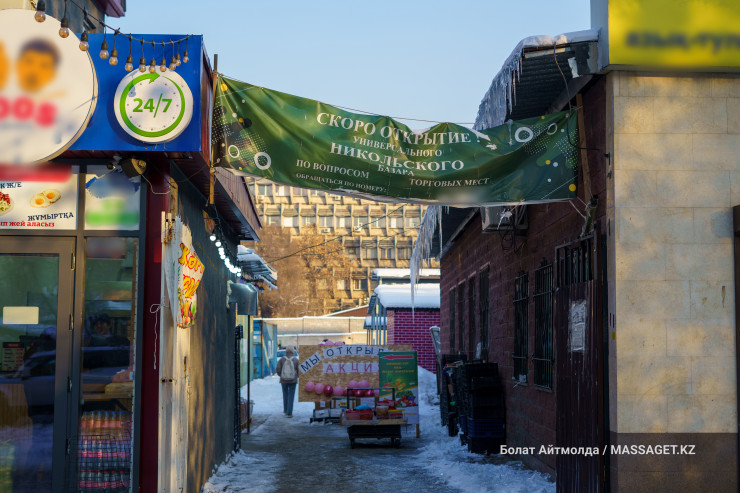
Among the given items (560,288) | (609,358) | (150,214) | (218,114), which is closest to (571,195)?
(560,288)

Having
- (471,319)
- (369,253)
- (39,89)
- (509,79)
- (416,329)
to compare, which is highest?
(369,253)

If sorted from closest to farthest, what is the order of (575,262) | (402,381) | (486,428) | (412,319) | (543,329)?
(575,262), (543,329), (486,428), (402,381), (412,319)

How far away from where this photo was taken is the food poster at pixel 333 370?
1706 cm

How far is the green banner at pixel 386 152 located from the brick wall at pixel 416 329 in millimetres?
22377

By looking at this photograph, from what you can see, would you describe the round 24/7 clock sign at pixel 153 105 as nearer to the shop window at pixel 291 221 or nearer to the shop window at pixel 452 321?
the shop window at pixel 452 321

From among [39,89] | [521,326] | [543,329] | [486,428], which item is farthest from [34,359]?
[486,428]

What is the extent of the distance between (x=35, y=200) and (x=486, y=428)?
8198 millimetres

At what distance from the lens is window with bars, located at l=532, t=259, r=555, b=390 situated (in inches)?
408

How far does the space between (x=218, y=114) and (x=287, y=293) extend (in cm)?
6659

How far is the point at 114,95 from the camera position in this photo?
290 inches

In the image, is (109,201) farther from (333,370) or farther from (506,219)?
(333,370)

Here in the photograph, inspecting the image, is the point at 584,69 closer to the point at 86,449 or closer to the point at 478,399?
the point at 86,449

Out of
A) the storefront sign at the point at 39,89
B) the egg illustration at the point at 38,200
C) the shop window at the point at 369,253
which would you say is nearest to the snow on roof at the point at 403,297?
the egg illustration at the point at 38,200

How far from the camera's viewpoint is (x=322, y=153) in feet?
27.2
